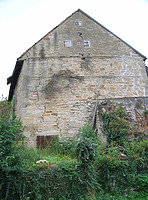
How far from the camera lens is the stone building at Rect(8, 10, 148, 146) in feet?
30.3

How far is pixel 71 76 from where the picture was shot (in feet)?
33.4

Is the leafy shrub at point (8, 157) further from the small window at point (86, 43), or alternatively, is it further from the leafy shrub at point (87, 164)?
the small window at point (86, 43)

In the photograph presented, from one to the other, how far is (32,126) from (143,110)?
4693mm

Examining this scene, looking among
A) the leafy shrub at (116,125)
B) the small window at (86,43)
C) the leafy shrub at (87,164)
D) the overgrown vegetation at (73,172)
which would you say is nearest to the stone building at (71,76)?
the small window at (86,43)

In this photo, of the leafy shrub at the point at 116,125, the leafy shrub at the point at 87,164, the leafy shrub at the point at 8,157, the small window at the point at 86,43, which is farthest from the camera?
the small window at the point at 86,43

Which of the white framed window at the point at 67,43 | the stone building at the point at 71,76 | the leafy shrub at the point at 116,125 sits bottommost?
the leafy shrub at the point at 116,125

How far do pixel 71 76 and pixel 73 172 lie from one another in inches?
229

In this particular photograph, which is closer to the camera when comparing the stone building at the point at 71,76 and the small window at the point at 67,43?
the stone building at the point at 71,76

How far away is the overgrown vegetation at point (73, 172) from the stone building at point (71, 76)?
282 cm

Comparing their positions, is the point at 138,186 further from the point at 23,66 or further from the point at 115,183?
the point at 23,66

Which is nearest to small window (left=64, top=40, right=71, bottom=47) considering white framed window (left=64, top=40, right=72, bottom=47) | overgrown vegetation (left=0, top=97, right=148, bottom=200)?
white framed window (left=64, top=40, right=72, bottom=47)

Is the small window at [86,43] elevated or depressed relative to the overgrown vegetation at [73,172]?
elevated

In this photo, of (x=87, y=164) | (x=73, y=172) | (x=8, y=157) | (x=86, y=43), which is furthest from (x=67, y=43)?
(x=8, y=157)

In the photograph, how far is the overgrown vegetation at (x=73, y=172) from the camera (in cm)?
473
